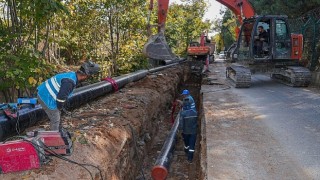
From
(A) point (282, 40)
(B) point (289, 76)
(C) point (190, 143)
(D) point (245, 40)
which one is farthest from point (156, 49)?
(C) point (190, 143)

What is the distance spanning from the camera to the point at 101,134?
5.88 metres

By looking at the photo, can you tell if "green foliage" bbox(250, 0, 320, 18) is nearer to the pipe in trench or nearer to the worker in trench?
the worker in trench

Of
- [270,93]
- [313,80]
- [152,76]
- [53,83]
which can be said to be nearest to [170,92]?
[152,76]

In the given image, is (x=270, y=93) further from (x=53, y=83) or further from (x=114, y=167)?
(x=53, y=83)

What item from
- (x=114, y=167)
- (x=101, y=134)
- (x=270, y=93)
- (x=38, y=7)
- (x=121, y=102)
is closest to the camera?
(x=114, y=167)

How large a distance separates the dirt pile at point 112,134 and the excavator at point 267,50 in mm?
3589

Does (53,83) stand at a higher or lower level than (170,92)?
higher

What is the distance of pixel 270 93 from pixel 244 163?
22.4ft

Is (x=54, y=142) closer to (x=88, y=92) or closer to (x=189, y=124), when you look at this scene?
(x=88, y=92)

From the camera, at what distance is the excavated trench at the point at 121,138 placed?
15.2 feet

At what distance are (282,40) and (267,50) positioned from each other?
69 centimetres

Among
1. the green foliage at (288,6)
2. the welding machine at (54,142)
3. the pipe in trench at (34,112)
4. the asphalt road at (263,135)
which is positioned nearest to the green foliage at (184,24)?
the green foliage at (288,6)

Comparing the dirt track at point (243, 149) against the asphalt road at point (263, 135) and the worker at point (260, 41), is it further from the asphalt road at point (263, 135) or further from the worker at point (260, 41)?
the worker at point (260, 41)

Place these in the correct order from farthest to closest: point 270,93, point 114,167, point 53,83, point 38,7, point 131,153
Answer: point 270,93
point 131,153
point 38,7
point 114,167
point 53,83
